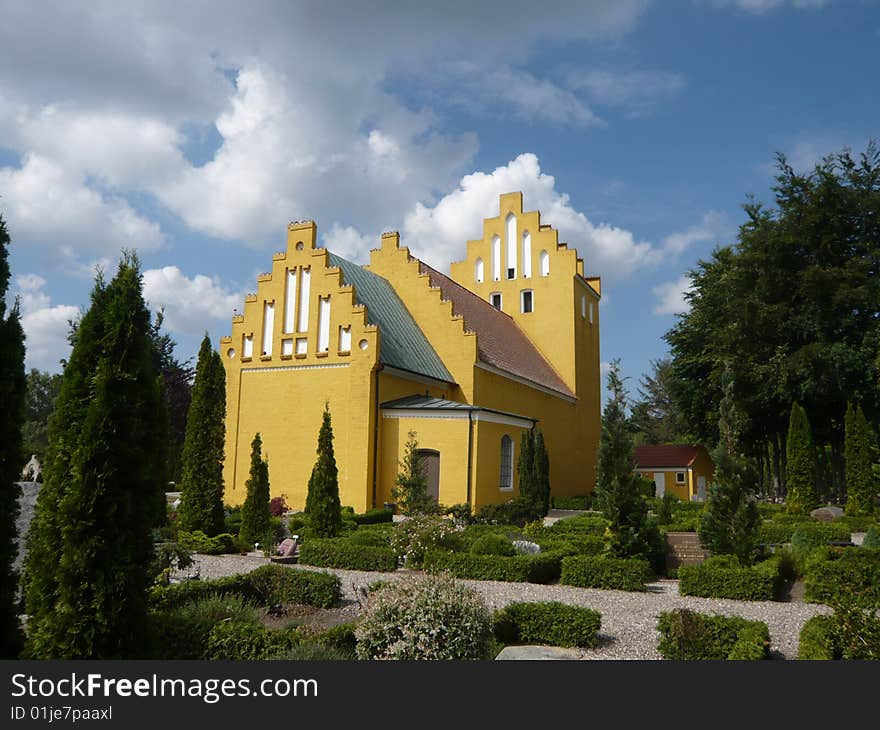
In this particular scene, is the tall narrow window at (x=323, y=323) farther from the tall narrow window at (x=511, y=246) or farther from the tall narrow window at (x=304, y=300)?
the tall narrow window at (x=511, y=246)

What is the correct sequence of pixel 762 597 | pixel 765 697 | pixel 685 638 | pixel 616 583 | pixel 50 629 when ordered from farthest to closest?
pixel 616 583, pixel 762 597, pixel 685 638, pixel 50 629, pixel 765 697

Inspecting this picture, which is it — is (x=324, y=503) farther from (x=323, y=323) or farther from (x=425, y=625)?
(x=425, y=625)

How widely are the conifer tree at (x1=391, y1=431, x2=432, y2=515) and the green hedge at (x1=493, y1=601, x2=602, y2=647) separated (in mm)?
10711

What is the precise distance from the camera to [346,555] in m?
14.2

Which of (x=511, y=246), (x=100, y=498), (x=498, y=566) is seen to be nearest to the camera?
(x=100, y=498)

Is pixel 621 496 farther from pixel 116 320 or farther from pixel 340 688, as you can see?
pixel 116 320

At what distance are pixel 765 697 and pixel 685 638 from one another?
2355mm

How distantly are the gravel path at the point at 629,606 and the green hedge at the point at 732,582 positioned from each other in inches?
6.8

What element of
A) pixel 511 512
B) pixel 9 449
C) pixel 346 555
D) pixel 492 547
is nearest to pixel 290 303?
pixel 511 512

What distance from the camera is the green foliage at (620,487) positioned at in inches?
533

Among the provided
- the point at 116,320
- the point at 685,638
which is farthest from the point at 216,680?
the point at 685,638

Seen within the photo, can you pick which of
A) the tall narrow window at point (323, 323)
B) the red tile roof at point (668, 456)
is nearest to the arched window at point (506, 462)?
the tall narrow window at point (323, 323)

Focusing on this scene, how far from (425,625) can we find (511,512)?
15.7 meters

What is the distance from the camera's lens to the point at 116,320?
6.91 metres
